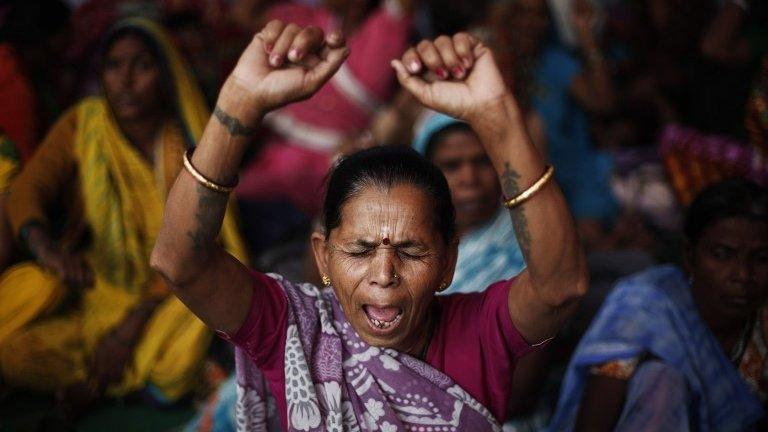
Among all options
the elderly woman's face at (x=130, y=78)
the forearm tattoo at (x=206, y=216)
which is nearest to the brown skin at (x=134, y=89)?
the elderly woman's face at (x=130, y=78)

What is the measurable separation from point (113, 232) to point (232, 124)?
2.37m

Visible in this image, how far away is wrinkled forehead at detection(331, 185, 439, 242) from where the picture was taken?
2.24 meters

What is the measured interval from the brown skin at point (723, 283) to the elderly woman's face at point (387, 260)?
113 cm

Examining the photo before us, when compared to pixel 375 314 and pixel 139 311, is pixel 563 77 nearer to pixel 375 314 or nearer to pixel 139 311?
pixel 139 311

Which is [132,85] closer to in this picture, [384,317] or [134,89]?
[134,89]

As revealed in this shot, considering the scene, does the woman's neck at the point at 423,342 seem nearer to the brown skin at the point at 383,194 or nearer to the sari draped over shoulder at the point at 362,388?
the sari draped over shoulder at the point at 362,388

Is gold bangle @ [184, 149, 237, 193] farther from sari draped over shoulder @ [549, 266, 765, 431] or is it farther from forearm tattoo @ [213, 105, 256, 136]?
sari draped over shoulder @ [549, 266, 765, 431]

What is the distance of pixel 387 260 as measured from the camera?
7.30ft

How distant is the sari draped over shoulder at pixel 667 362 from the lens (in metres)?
3.11

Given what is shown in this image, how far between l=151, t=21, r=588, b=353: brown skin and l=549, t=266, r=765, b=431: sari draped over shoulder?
1024 millimetres

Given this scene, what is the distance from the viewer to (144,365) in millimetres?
4125

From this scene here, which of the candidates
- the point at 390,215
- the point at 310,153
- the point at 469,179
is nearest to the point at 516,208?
the point at 390,215

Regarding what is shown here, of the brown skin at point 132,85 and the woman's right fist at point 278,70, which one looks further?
the brown skin at point 132,85

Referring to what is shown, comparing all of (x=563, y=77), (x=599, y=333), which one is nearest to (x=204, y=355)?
(x=599, y=333)
